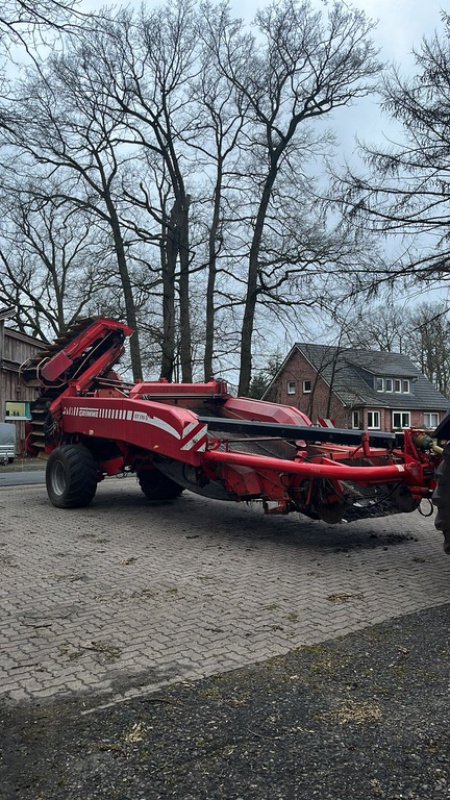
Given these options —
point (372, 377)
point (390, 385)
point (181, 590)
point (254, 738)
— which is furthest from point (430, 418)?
point (254, 738)

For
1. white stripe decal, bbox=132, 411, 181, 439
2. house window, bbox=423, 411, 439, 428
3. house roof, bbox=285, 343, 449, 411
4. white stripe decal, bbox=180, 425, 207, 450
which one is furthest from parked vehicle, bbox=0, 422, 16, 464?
house window, bbox=423, 411, 439, 428

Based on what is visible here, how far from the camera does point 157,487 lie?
1094cm

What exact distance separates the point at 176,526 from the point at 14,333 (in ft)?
52.0

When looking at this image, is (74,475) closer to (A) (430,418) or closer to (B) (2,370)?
(B) (2,370)

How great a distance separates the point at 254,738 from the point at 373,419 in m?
46.2

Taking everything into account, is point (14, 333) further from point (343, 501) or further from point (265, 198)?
point (343, 501)

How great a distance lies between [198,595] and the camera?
542 cm

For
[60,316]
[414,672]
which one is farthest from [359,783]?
[60,316]

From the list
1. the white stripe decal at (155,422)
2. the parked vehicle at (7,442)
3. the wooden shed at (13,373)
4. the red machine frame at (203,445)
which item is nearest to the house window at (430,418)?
the wooden shed at (13,373)

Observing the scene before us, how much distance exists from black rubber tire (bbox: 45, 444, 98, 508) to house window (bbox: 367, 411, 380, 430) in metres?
39.5

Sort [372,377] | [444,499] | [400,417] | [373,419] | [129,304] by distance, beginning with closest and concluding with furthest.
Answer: [444,499]
[129,304]
[373,419]
[400,417]
[372,377]

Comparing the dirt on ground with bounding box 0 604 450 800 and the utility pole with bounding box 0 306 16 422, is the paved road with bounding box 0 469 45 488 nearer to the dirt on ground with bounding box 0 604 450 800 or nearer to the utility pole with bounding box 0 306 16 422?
the utility pole with bounding box 0 306 16 422

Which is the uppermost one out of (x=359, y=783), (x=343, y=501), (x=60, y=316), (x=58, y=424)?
(x=60, y=316)

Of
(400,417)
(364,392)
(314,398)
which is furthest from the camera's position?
(400,417)
